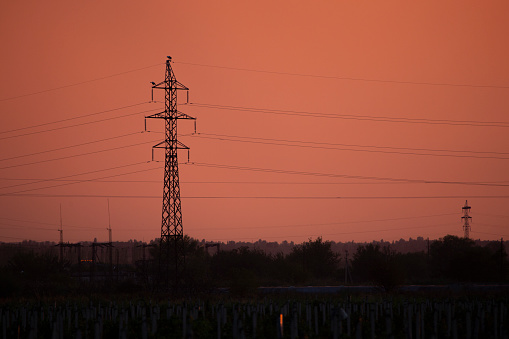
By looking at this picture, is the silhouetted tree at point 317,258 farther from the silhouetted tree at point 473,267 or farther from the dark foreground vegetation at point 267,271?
the silhouetted tree at point 473,267

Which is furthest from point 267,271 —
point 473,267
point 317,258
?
point 473,267

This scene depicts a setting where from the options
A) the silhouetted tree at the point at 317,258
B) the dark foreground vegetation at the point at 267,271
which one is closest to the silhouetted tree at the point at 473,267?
the dark foreground vegetation at the point at 267,271

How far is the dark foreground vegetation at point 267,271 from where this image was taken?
211ft

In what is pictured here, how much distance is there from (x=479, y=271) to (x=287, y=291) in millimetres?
37450

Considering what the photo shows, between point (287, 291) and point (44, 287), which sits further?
point (44, 287)

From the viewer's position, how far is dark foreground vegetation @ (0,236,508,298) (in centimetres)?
6444

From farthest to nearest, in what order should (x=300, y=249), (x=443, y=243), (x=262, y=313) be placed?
(x=443, y=243)
(x=300, y=249)
(x=262, y=313)

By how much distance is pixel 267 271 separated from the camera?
95.7 metres

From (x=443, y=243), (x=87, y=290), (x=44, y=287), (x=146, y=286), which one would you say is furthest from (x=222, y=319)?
(x=443, y=243)

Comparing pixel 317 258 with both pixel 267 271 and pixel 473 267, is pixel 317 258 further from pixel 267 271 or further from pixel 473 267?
pixel 473 267

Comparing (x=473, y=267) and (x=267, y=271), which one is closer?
(x=473, y=267)

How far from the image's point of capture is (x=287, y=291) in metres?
63.6

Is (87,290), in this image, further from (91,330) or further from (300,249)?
(300,249)

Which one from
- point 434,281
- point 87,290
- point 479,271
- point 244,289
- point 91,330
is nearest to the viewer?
point 91,330
